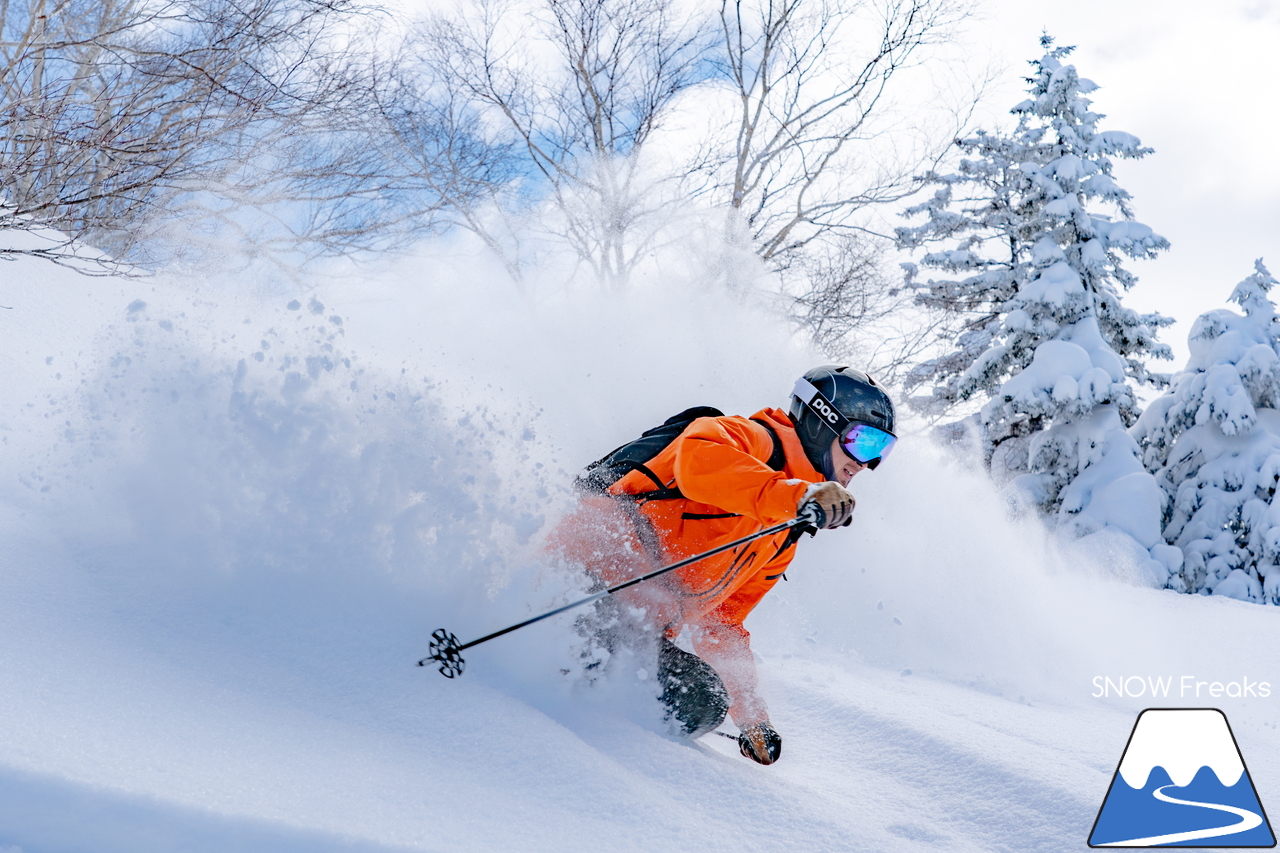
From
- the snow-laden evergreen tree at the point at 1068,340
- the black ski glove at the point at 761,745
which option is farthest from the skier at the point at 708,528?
the snow-laden evergreen tree at the point at 1068,340

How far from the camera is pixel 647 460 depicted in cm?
288

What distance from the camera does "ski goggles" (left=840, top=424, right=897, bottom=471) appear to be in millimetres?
2859

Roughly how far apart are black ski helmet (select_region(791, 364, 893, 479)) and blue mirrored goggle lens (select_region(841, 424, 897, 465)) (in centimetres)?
2

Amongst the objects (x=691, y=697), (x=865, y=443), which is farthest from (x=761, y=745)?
(x=865, y=443)

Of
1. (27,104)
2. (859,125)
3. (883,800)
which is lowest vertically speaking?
(883,800)

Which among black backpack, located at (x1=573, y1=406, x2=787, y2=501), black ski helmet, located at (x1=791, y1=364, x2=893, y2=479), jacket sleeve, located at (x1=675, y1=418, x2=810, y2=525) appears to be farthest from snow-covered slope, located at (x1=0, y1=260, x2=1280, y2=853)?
black ski helmet, located at (x1=791, y1=364, x2=893, y2=479)

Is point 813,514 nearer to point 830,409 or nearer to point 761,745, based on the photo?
point 830,409

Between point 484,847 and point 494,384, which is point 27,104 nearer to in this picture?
point 494,384

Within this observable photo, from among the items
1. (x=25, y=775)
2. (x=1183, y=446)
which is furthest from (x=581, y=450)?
(x=1183, y=446)

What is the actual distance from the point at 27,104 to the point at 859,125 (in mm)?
10571

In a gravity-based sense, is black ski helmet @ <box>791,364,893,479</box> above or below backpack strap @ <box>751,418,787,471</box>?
above

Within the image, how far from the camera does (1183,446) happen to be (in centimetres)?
1199

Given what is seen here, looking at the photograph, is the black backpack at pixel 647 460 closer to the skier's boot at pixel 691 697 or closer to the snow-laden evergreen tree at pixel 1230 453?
the skier's boot at pixel 691 697

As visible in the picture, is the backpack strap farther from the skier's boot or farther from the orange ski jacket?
the skier's boot
